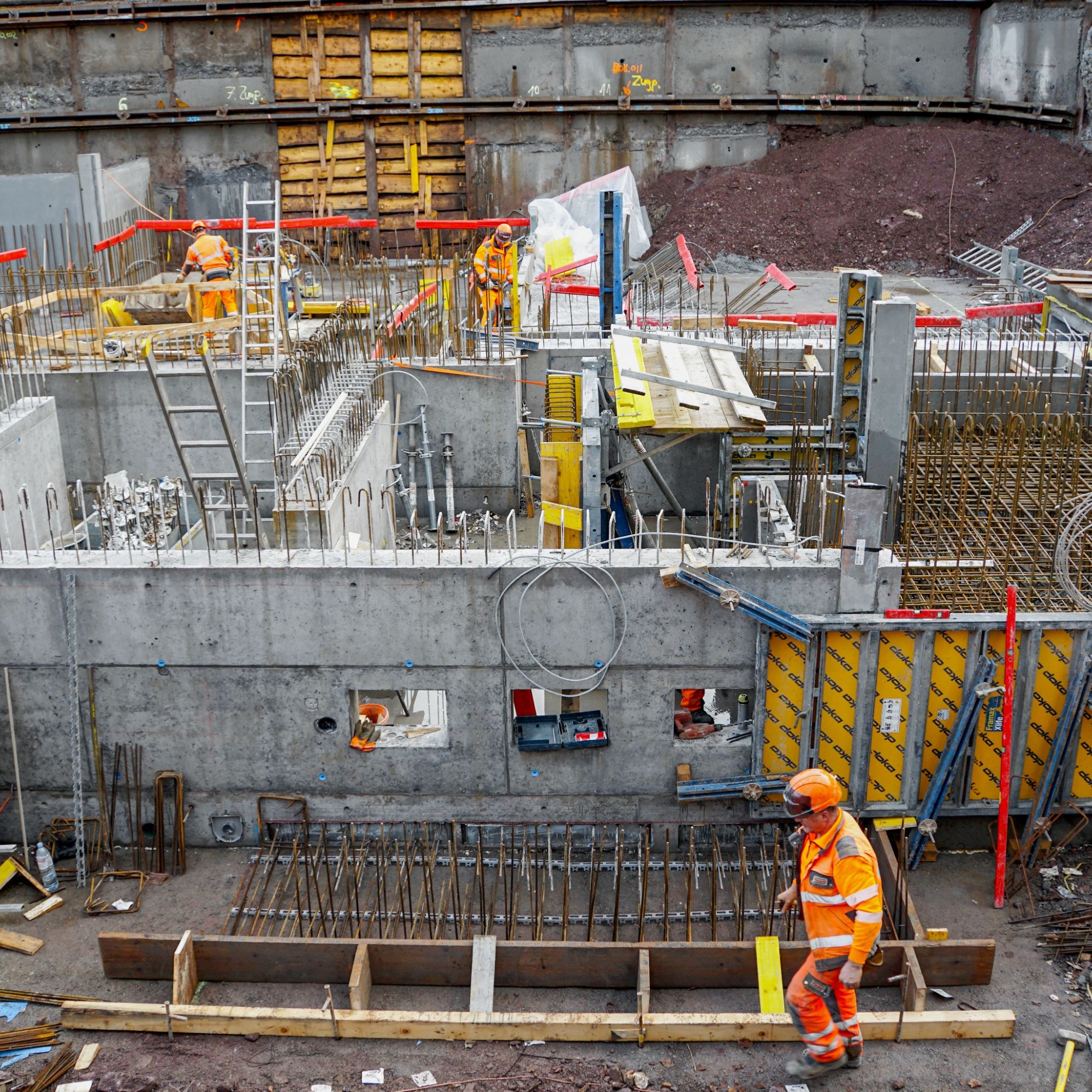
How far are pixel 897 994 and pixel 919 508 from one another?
483 centimetres

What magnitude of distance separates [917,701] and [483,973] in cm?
346

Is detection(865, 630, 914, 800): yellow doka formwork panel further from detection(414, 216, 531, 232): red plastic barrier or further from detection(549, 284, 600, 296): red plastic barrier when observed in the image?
detection(414, 216, 531, 232): red plastic barrier

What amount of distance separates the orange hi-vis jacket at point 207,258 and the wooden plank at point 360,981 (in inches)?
440

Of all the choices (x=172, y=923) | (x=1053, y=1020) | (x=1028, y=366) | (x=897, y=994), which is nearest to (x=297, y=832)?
(x=172, y=923)

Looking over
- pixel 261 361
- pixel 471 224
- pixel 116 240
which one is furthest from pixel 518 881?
pixel 471 224

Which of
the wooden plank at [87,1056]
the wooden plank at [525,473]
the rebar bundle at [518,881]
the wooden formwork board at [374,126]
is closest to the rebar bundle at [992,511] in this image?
the rebar bundle at [518,881]

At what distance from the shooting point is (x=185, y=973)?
715 centimetres

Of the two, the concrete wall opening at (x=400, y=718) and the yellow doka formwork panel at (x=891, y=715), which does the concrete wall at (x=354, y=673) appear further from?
the yellow doka formwork panel at (x=891, y=715)

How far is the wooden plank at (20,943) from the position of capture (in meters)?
7.70

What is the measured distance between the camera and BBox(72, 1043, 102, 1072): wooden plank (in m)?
→ 6.72

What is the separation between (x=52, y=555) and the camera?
8.24 metres

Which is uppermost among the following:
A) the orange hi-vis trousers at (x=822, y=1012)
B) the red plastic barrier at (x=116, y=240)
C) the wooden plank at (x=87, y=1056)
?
the red plastic barrier at (x=116, y=240)

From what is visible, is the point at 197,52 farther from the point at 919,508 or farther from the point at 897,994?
the point at 897,994

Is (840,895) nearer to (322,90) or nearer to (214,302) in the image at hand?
(214,302)
